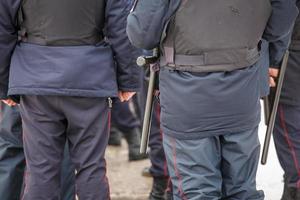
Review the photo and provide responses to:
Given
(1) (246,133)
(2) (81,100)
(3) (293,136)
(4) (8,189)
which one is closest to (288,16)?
(1) (246,133)

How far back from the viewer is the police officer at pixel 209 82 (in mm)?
2816

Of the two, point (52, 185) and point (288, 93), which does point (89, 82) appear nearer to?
point (52, 185)

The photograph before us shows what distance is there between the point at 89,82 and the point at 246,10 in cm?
92


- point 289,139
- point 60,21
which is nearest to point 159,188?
point 289,139

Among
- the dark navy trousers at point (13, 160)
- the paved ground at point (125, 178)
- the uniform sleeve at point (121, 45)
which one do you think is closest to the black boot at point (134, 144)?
the paved ground at point (125, 178)

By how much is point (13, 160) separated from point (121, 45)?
1026 millimetres

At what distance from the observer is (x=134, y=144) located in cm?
515

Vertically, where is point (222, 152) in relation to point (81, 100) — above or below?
below

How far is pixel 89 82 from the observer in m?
3.12

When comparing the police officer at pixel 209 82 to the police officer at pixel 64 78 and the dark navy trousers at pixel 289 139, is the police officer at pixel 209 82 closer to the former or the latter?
the police officer at pixel 64 78

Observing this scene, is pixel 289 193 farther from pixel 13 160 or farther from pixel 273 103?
pixel 13 160

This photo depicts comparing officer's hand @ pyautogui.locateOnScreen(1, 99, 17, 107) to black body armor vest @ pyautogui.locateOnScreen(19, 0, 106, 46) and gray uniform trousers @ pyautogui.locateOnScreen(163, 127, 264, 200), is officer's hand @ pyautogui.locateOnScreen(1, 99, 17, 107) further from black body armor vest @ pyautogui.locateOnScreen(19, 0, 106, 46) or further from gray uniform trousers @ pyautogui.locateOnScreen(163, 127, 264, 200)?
gray uniform trousers @ pyautogui.locateOnScreen(163, 127, 264, 200)

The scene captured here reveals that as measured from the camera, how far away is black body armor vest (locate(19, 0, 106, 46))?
305cm

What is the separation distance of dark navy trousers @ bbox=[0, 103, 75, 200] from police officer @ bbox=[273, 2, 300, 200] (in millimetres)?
1365
